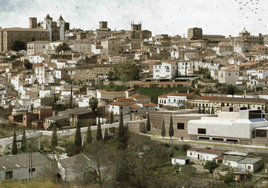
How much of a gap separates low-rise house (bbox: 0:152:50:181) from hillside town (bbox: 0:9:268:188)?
0.04 m

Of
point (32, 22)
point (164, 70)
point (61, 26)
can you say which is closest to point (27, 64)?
point (164, 70)

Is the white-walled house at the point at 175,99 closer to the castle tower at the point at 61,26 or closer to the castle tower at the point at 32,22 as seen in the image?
the castle tower at the point at 61,26

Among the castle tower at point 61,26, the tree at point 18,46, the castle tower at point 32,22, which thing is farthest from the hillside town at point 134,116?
the castle tower at point 32,22

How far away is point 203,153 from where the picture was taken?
22.5 meters

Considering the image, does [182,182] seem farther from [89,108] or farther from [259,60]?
[259,60]

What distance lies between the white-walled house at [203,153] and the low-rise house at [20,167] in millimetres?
6600

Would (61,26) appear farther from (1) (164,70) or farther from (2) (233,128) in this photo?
(2) (233,128)

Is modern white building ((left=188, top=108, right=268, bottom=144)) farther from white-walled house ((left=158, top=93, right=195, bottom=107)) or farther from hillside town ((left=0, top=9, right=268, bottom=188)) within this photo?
white-walled house ((left=158, top=93, right=195, bottom=107))

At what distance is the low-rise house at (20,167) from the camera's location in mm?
19484

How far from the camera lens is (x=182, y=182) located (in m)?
19.0

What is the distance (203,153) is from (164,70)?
15.3 metres

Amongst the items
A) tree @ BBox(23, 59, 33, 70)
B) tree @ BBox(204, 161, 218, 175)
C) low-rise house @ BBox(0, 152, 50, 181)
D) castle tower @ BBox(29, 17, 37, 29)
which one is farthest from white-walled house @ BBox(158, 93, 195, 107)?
castle tower @ BBox(29, 17, 37, 29)

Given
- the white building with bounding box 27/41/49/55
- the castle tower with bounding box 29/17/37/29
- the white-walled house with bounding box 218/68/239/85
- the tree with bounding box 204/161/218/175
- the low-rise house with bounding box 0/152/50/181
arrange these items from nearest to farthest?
1. the low-rise house with bounding box 0/152/50/181
2. the tree with bounding box 204/161/218/175
3. the white-walled house with bounding box 218/68/239/85
4. the white building with bounding box 27/41/49/55
5. the castle tower with bounding box 29/17/37/29

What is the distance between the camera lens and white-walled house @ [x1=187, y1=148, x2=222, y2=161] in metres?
22.2
